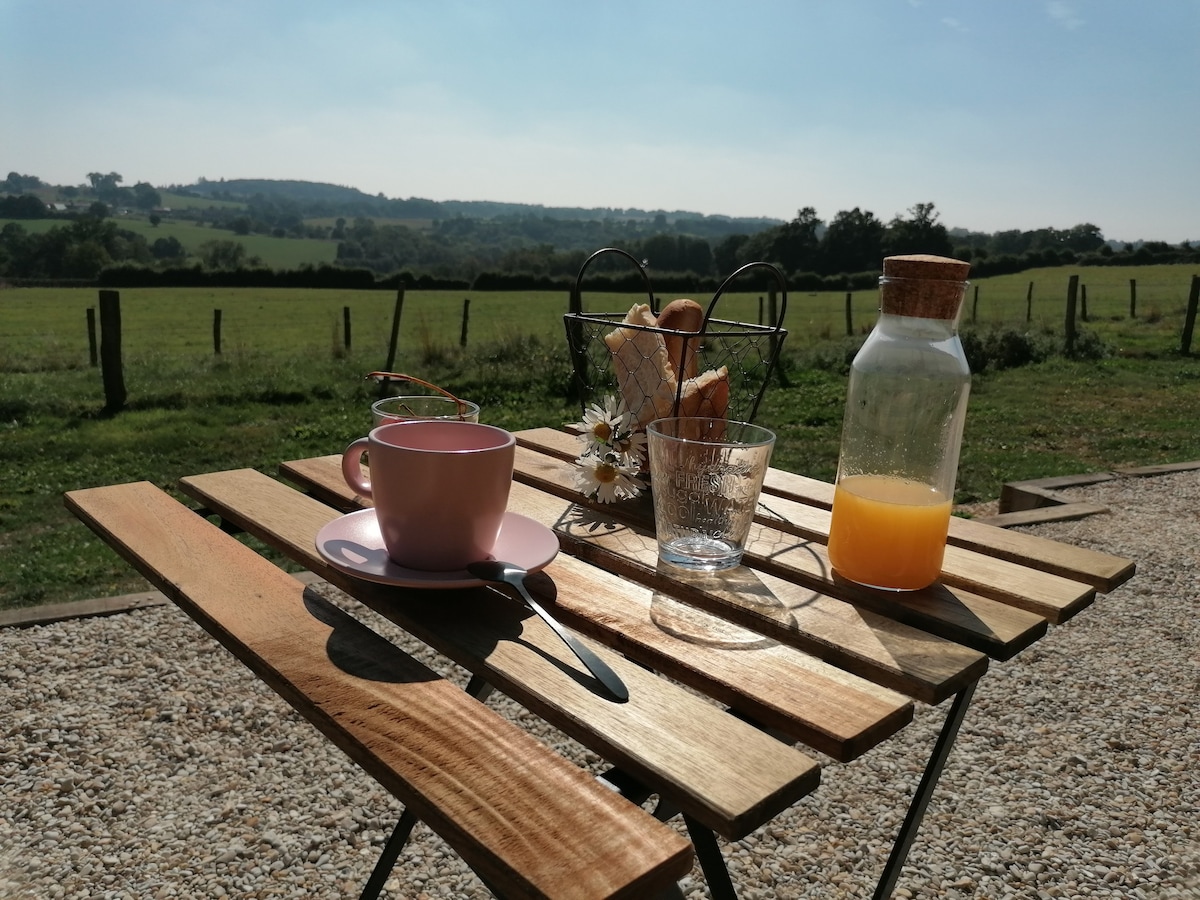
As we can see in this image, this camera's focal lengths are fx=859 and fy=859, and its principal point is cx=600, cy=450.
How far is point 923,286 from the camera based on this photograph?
1.15 metres

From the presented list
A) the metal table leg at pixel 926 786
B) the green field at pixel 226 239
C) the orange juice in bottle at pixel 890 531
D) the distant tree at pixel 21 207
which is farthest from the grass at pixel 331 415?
the distant tree at pixel 21 207

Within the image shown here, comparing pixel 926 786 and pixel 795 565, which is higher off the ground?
pixel 795 565

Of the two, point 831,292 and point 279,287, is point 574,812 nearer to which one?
point 831,292

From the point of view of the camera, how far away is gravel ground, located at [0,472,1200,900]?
206cm

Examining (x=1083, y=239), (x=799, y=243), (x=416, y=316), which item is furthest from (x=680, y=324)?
(x=1083, y=239)

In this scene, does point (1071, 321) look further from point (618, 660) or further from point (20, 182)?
point (20, 182)

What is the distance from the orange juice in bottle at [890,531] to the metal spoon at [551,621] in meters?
0.47

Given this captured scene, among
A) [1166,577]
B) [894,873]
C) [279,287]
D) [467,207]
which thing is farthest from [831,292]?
[467,207]

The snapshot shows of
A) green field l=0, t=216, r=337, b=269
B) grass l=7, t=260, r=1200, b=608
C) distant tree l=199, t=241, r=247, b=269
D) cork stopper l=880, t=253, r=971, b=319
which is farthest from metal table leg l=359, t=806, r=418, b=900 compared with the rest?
→ green field l=0, t=216, r=337, b=269

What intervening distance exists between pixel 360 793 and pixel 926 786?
5.05ft

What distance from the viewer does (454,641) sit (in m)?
1.02

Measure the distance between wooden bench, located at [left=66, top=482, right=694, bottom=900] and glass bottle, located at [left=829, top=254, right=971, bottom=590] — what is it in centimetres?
61

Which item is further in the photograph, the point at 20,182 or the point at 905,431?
the point at 20,182

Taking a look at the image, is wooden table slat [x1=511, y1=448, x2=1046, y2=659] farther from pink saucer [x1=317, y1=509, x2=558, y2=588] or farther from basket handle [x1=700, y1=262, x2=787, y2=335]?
basket handle [x1=700, y1=262, x2=787, y2=335]
